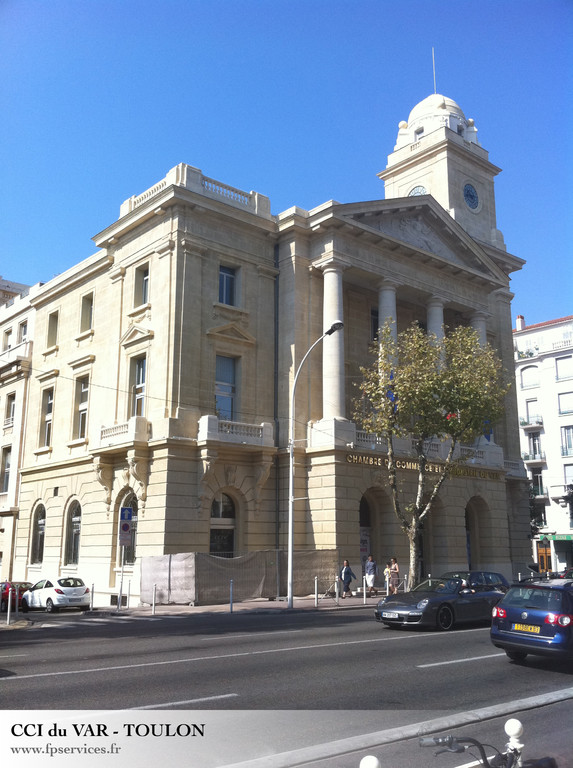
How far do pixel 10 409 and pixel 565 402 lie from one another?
1668 inches

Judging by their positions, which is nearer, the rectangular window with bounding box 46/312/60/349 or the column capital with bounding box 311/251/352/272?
the column capital with bounding box 311/251/352/272

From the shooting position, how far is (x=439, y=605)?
17.4m

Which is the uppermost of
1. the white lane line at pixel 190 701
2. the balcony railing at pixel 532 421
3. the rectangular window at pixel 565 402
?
the rectangular window at pixel 565 402

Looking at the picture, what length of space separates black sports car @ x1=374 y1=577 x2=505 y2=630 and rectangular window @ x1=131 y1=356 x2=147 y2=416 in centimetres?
1745

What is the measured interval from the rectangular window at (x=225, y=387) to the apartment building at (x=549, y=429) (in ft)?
111

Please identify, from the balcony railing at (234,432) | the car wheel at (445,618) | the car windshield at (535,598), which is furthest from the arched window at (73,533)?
the car windshield at (535,598)

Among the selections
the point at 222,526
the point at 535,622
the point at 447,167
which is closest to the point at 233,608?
the point at 222,526

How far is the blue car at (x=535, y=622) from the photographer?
11391mm

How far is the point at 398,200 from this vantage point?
1439 inches

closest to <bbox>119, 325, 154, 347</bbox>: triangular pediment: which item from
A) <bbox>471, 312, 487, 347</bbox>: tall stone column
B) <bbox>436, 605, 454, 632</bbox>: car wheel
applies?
<bbox>436, 605, 454, 632</bbox>: car wheel

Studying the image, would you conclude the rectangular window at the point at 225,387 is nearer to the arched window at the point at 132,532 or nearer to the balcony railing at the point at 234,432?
the balcony railing at the point at 234,432

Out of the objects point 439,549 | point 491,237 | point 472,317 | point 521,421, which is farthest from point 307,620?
point 521,421

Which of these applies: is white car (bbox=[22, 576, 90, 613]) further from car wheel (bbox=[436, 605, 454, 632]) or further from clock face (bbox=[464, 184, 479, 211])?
clock face (bbox=[464, 184, 479, 211])

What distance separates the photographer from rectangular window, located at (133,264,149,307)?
111 ft
